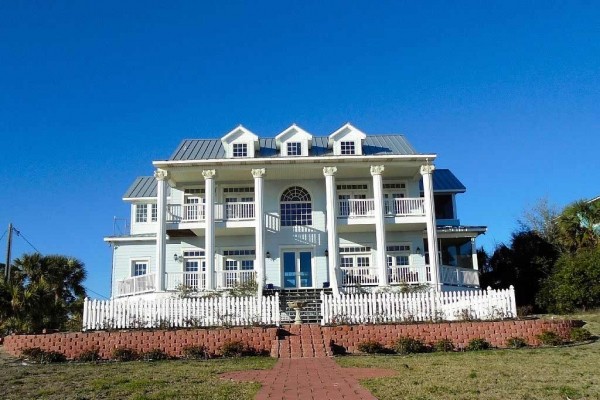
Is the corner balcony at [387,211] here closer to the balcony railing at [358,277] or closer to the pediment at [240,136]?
the balcony railing at [358,277]

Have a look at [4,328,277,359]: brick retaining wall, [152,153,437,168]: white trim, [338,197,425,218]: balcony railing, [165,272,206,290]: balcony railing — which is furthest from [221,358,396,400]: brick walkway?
[338,197,425,218]: balcony railing

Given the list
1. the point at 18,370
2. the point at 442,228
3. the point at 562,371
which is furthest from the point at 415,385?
the point at 442,228

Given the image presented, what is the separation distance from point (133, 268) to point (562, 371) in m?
22.1

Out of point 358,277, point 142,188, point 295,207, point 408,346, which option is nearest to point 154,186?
point 142,188

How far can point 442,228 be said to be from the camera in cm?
2823

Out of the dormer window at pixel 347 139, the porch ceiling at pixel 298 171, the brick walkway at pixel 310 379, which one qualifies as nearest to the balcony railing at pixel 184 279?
the porch ceiling at pixel 298 171

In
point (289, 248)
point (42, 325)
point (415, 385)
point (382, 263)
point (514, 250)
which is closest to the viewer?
point (415, 385)

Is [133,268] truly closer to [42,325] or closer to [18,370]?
[42,325]

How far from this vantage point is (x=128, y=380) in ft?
35.7

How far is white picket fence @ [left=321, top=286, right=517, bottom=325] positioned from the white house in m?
5.82

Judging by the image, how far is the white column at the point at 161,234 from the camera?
953 inches

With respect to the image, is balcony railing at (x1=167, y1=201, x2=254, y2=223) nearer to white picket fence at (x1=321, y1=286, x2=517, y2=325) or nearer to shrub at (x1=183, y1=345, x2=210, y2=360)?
white picket fence at (x1=321, y1=286, x2=517, y2=325)

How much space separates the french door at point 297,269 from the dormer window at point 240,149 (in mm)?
5095

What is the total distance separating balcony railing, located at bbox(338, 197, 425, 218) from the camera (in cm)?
2644
